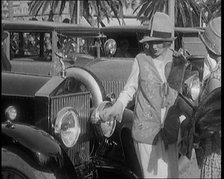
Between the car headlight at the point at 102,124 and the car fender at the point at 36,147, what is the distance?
0.52 meters

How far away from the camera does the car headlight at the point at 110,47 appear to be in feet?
20.2

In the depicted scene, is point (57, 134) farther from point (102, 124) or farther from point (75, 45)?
point (75, 45)

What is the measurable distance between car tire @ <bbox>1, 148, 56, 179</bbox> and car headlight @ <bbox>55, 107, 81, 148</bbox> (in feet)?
1.35

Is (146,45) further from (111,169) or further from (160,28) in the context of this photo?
(111,169)

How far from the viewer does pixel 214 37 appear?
2.44m

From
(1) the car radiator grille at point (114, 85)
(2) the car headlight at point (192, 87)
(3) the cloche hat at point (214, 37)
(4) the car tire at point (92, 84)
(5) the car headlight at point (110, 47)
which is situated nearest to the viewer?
(3) the cloche hat at point (214, 37)

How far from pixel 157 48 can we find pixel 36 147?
0.92 m

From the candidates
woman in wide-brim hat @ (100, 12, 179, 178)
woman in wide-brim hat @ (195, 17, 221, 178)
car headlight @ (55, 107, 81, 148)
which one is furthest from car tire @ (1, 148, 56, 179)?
woman in wide-brim hat @ (195, 17, 221, 178)

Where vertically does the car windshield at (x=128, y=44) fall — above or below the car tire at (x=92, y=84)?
above

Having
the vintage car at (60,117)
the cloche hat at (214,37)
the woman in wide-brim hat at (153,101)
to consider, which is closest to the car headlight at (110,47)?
the vintage car at (60,117)

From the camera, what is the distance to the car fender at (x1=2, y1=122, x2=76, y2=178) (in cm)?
262

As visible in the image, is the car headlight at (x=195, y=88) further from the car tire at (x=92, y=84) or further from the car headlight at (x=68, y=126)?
the car headlight at (x=68, y=126)

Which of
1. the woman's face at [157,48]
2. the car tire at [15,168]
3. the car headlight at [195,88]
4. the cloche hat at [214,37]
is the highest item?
the cloche hat at [214,37]

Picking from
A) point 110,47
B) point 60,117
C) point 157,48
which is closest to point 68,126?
point 60,117
